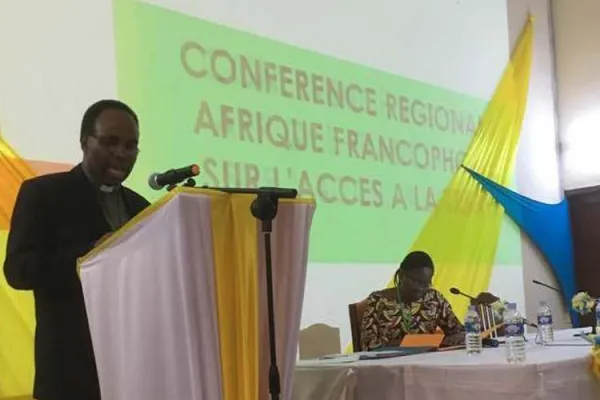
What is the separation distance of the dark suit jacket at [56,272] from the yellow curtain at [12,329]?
1355mm

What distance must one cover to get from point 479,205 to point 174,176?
472 cm

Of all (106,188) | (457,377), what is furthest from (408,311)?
(106,188)

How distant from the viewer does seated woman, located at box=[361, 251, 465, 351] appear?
3490mm

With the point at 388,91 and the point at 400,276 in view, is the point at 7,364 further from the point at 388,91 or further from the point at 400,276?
the point at 388,91

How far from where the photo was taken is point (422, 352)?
284 cm

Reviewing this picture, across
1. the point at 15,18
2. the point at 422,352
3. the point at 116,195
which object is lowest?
the point at 422,352

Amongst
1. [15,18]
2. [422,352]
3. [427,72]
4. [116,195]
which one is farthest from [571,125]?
[116,195]

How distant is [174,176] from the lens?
158 cm

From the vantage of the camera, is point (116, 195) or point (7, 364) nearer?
point (116, 195)

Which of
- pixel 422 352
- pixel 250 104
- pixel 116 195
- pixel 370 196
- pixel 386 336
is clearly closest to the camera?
pixel 116 195

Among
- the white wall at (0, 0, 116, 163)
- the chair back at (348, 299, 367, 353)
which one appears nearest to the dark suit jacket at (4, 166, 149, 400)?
the white wall at (0, 0, 116, 163)

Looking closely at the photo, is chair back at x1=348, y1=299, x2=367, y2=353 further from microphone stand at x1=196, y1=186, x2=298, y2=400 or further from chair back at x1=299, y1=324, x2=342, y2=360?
microphone stand at x1=196, y1=186, x2=298, y2=400

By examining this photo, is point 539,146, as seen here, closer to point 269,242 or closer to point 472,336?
point 472,336

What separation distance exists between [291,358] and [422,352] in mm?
1307
